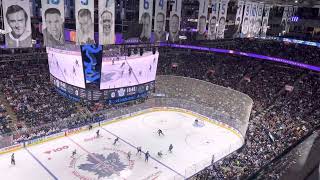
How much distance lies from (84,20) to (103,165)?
10.1m

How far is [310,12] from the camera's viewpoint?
41.8 m

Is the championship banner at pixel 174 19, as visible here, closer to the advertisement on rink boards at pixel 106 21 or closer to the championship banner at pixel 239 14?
the championship banner at pixel 239 14

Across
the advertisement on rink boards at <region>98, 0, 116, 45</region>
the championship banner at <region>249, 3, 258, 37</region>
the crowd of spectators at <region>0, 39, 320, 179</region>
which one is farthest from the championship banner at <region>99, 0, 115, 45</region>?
the championship banner at <region>249, 3, 258, 37</region>

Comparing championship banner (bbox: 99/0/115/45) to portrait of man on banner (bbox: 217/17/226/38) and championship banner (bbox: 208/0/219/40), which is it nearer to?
championship banner (bbox: 208/0/219/40)

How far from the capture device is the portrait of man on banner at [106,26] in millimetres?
19875

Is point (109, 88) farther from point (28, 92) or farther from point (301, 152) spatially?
point (28, 92)

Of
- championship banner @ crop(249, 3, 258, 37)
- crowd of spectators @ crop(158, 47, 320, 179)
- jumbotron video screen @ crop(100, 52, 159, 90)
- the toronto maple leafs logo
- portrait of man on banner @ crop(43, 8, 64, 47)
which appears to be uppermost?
championship banner @ crop(249, 3, 258, 37)

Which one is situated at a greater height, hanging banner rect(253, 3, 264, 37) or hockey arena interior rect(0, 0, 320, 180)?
hanging banner rect(253, 3, 264, 37)

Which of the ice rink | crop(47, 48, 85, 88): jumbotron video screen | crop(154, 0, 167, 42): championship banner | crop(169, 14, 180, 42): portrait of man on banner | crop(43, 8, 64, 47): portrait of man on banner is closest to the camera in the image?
crop(47, 48, 85, 88): jumbotron video screen

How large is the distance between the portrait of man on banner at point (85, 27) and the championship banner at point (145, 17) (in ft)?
14.4

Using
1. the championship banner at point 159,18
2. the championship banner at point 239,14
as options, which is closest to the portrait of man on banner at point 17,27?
the championship banner at point 159,18

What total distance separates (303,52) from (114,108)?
25164mm

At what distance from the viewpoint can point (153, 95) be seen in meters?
35.0

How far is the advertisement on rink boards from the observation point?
19.6 m
